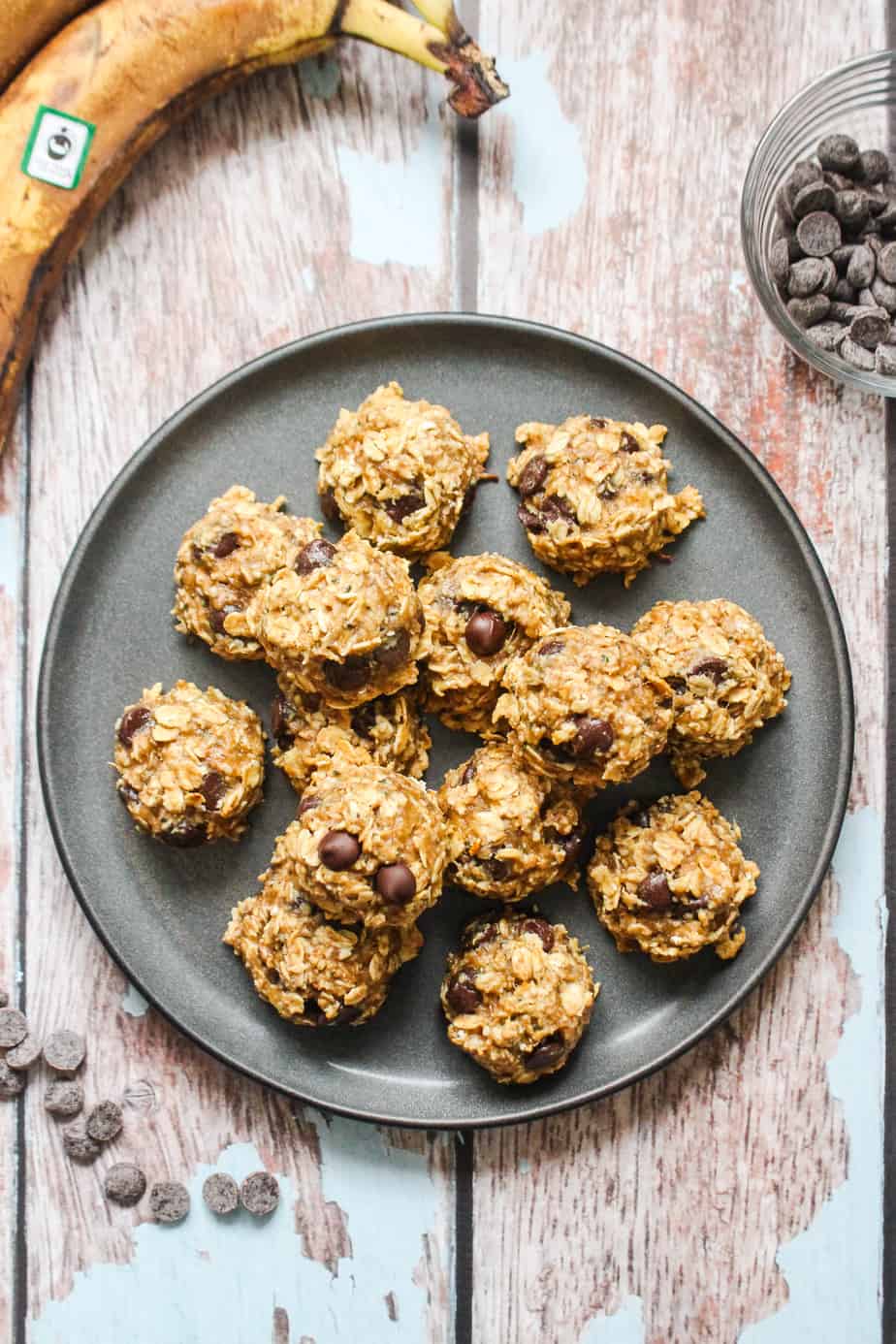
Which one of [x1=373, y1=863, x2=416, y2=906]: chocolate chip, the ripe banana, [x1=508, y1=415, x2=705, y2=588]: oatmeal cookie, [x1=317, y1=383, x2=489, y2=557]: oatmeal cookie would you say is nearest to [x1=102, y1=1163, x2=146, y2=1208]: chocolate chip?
[x1=373, y1=863, x2=416, y2=906]: chocolate chip

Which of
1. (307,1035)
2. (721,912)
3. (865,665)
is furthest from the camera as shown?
(865,665)

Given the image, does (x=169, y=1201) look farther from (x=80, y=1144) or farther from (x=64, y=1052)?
(x=64, y=1052)

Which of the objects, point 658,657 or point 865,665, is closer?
point 658,657

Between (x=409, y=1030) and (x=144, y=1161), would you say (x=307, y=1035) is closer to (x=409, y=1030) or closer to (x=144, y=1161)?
(x=409, y=1030)

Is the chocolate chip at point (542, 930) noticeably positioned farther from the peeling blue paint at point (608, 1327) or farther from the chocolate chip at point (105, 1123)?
the chocolate chip at point (105, 1123)

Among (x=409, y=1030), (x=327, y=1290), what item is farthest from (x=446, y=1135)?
(x=327, y=1290)

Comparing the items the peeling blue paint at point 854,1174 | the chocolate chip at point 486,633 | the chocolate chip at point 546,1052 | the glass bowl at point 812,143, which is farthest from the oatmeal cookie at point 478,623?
the peeling blue paint at point 854,1174
